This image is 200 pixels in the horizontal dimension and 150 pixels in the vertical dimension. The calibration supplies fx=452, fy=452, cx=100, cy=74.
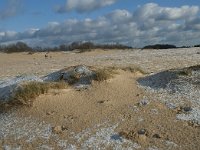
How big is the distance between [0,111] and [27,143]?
61.0 inches

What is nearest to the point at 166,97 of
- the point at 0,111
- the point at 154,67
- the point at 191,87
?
the point at 191,87

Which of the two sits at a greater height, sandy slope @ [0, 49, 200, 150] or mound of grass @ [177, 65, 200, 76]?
mound of grass @ [177, 65, 200, 76]

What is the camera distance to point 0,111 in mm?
8555

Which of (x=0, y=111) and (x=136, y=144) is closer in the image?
(x=136, y=144)

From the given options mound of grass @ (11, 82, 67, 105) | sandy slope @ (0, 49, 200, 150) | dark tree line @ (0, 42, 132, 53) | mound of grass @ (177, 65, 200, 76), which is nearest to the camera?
sandy slope @ (0, 49, 200, 150)

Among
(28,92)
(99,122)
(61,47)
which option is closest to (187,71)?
(99,122)

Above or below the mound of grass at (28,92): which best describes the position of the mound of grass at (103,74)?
above

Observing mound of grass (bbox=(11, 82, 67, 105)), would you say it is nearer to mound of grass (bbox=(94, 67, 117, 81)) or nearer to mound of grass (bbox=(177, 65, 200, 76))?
mound of grass (bbox=(94, 67, 117, 81))

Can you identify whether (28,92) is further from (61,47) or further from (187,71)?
(61,47)

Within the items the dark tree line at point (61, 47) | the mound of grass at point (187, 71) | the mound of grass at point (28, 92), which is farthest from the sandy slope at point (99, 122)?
the dark tree line at point (61, 47)

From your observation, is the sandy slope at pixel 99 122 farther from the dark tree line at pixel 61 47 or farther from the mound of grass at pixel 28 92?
the dark tree line at pixel 61 47

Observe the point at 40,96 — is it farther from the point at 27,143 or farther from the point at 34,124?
the point at 27,143

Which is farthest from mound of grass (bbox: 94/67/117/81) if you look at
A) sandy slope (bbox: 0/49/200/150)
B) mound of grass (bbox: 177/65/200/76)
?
mound of grass (bbox: 177/65/200/76)

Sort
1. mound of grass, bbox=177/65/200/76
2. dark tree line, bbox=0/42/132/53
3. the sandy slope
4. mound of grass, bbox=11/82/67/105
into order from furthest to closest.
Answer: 1. dark tree line, bbox=0/42/132/53
2. mound of grass, bbox=177/65/200/76
3. mound of grass, bbox=11/82/67/105
4. the sandy slope
